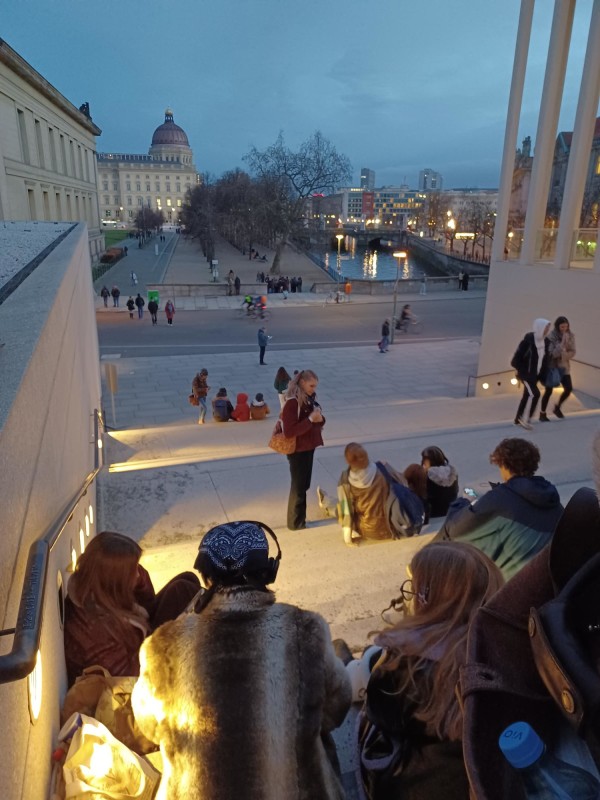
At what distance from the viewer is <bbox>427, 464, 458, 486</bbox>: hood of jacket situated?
5414mm

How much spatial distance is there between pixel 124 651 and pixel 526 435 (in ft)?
22.8

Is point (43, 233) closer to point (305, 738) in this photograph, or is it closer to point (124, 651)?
point (124, 651)

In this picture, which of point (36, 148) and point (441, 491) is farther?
point (36, 148)

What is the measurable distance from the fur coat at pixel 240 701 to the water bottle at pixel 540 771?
845 millimetres

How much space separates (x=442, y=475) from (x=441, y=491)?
0.71ft

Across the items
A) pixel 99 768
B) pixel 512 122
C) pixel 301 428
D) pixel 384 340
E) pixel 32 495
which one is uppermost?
pixel 512 122

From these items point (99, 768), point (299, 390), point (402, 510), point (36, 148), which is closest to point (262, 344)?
point (299, 390)

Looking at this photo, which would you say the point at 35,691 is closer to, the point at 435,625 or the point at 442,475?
the point at 435,625

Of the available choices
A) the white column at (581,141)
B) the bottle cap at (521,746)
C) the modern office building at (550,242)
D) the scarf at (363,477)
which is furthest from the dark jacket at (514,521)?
the white column at (581,141)

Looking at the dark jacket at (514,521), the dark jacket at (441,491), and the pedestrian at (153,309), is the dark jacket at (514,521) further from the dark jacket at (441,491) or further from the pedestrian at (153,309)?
the pedestrian at (153,309)

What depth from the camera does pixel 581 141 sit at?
1354 centimetres

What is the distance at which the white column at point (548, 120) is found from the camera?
14.0 metres

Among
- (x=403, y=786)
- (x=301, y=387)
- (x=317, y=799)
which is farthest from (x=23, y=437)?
(x=301, y=387)

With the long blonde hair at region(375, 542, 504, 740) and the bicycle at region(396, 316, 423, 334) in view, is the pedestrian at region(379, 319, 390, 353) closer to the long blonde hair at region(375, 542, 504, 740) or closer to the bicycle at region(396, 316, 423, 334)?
the bicycle at region(396, 316, 423, 334)
